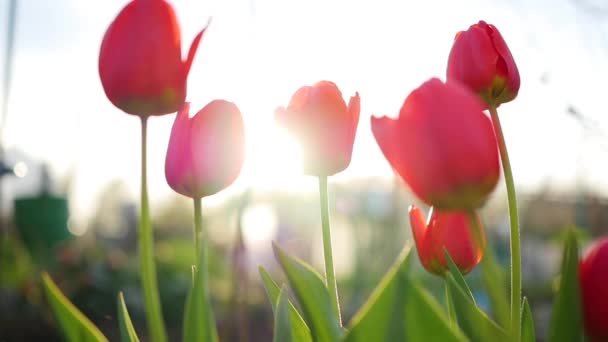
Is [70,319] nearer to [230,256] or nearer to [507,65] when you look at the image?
[507,65]

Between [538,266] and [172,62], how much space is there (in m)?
3.63

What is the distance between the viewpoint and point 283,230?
3.10 m

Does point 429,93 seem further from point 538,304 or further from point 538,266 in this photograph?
point 538,266

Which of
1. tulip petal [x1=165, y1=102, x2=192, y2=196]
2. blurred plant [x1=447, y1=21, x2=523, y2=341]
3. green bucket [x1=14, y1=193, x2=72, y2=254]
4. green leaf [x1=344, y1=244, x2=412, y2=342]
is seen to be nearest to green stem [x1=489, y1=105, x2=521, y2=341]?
blurred plant [x1=447, y1=21, x2=523, y2=341]

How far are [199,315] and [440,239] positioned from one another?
0.61 feet

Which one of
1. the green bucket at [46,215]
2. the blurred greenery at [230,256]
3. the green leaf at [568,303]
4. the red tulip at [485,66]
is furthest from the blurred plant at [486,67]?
the green bucket at [46,215]

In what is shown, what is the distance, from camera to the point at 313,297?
44 cm

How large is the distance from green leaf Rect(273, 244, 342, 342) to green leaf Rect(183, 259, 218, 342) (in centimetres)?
5

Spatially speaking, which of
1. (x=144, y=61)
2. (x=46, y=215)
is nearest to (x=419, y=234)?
(x=144, y=61)

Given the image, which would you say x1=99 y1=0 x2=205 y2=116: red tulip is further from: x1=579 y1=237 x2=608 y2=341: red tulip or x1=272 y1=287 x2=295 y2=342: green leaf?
x1=579 y1=237 x2=608 y2=341: red tulip

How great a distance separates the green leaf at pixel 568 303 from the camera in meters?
0.40

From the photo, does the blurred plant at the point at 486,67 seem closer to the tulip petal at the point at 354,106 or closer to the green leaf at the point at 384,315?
the tulip petal at the point at 354,106

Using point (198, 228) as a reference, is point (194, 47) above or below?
above

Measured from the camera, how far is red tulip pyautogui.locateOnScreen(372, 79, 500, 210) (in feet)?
1.20
